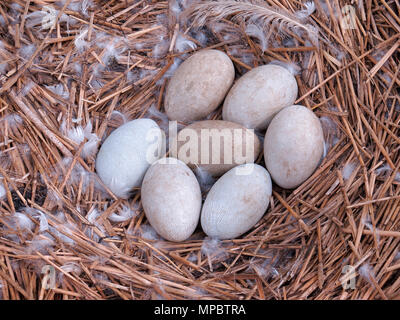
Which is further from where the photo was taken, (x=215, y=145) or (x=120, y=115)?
(x=120, y=115)

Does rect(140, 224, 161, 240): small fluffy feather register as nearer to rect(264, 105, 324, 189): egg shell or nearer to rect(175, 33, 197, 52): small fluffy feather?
rect(264, 105, 324, 189): egg shell

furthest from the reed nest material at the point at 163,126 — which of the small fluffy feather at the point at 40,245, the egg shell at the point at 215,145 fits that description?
the egg shell at the point at 215,145

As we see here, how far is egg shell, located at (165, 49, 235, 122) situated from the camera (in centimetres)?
150

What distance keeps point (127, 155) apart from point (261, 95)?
1.45 feet

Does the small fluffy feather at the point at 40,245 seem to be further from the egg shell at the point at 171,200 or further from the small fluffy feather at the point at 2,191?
the egg shell at the point at 171,200

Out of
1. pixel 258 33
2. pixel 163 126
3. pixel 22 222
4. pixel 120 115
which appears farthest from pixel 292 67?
pixel 22 222

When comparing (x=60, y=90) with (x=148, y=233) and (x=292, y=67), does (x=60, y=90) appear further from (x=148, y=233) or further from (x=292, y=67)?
(x=292, y=67)

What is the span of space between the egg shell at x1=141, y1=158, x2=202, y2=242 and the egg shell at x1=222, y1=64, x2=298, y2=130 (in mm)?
266

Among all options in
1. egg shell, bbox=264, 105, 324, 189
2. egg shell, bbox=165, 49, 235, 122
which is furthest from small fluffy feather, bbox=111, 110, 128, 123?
egg shell, bbox=264, 105, 324, 189

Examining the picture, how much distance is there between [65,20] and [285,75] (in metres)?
0.74

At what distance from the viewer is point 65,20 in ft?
5.16

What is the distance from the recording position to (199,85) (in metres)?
1.50

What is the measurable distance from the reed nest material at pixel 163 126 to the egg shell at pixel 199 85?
0.31ft

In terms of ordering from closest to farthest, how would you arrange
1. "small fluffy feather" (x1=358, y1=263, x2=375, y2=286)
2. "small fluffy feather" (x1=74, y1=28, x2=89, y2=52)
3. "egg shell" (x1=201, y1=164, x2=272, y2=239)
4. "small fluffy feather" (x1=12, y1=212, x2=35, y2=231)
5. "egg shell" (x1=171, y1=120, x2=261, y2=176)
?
"small fluffy feather" (x1=358, y1=263, x2=375, y2=286) < "small fluffy feather" (x1=12, y1=212, x2=35, y2=231) < "egg shell" (x1=201, y1=164, x2=272, y2=239) < "egg shell" (x1=171, y1=120, x2=261, y2=176) < "small fluffy feather" (x1=74, y1=28, x2=89, y2=52)
